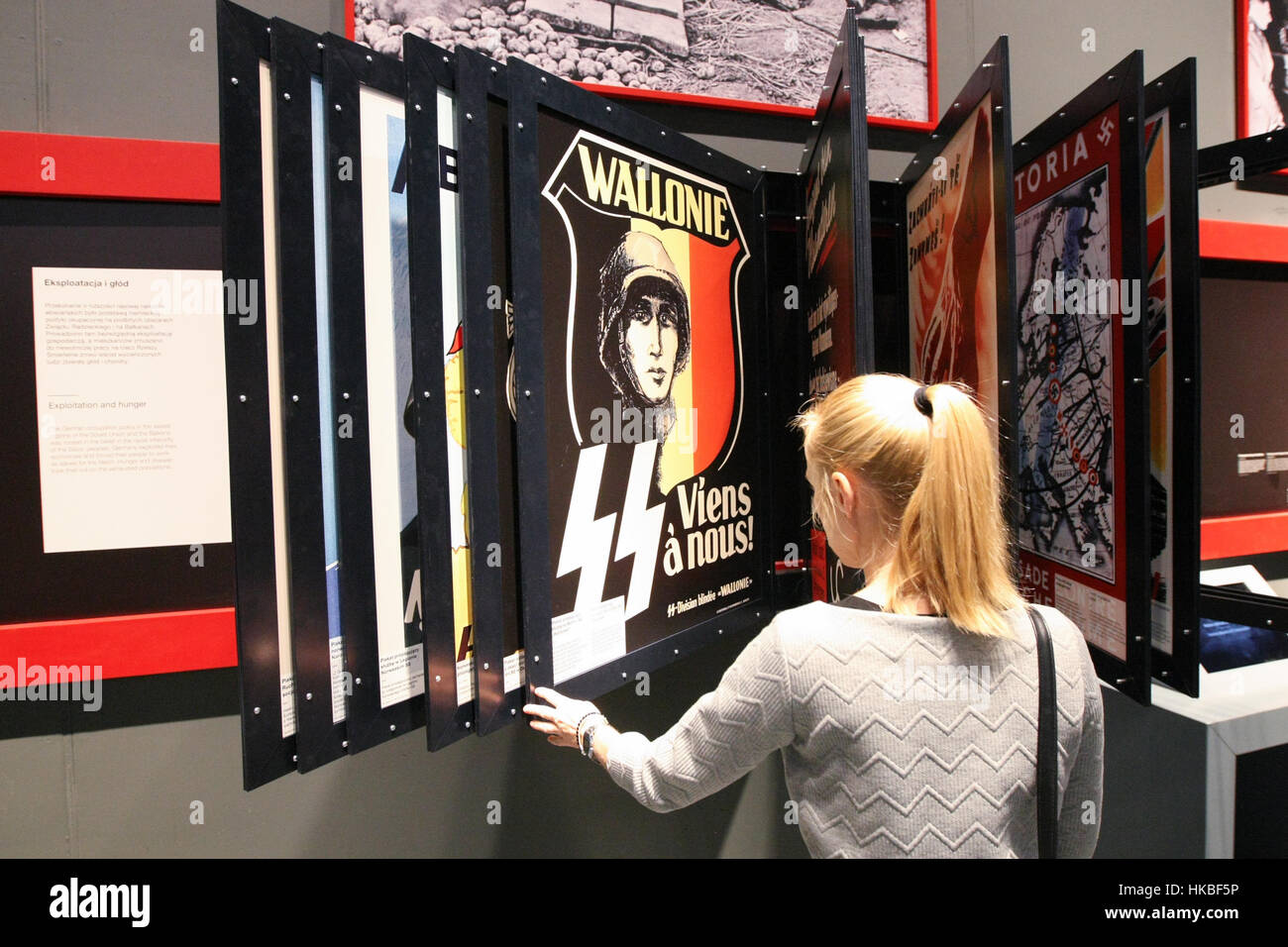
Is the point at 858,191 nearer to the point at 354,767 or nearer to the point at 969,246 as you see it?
the point at 969,246

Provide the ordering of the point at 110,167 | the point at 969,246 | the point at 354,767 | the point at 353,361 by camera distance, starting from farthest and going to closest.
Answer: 1. the point at 354,767
2. the point at 110,167
3. the point at 969,246
4. the point at 353,361

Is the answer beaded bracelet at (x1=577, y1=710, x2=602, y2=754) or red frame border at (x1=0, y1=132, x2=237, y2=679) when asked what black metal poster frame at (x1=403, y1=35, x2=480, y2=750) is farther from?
red frame border at (x1=0, y1=132, x2=237, y2=679)

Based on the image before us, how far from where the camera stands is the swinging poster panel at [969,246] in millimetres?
1142

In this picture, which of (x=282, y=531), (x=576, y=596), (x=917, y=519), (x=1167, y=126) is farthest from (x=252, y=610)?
(x=1167, y=126)

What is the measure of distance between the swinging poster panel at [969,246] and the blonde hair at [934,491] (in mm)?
332

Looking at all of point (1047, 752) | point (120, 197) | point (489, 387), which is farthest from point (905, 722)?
point (120, 197)

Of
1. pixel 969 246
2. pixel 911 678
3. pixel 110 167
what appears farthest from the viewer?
pixel 110 167

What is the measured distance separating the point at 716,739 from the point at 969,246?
100 cm

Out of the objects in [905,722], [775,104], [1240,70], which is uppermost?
[1240,70]

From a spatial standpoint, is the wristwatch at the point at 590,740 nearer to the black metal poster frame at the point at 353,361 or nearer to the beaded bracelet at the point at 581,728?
the beaded bracelet at the point at 581,728

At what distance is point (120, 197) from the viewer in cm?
145

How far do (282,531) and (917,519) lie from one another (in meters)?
0.84

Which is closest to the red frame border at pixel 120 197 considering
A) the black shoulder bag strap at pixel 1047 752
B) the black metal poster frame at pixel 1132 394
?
the black shoulder bag strap at pixel 1047 752
